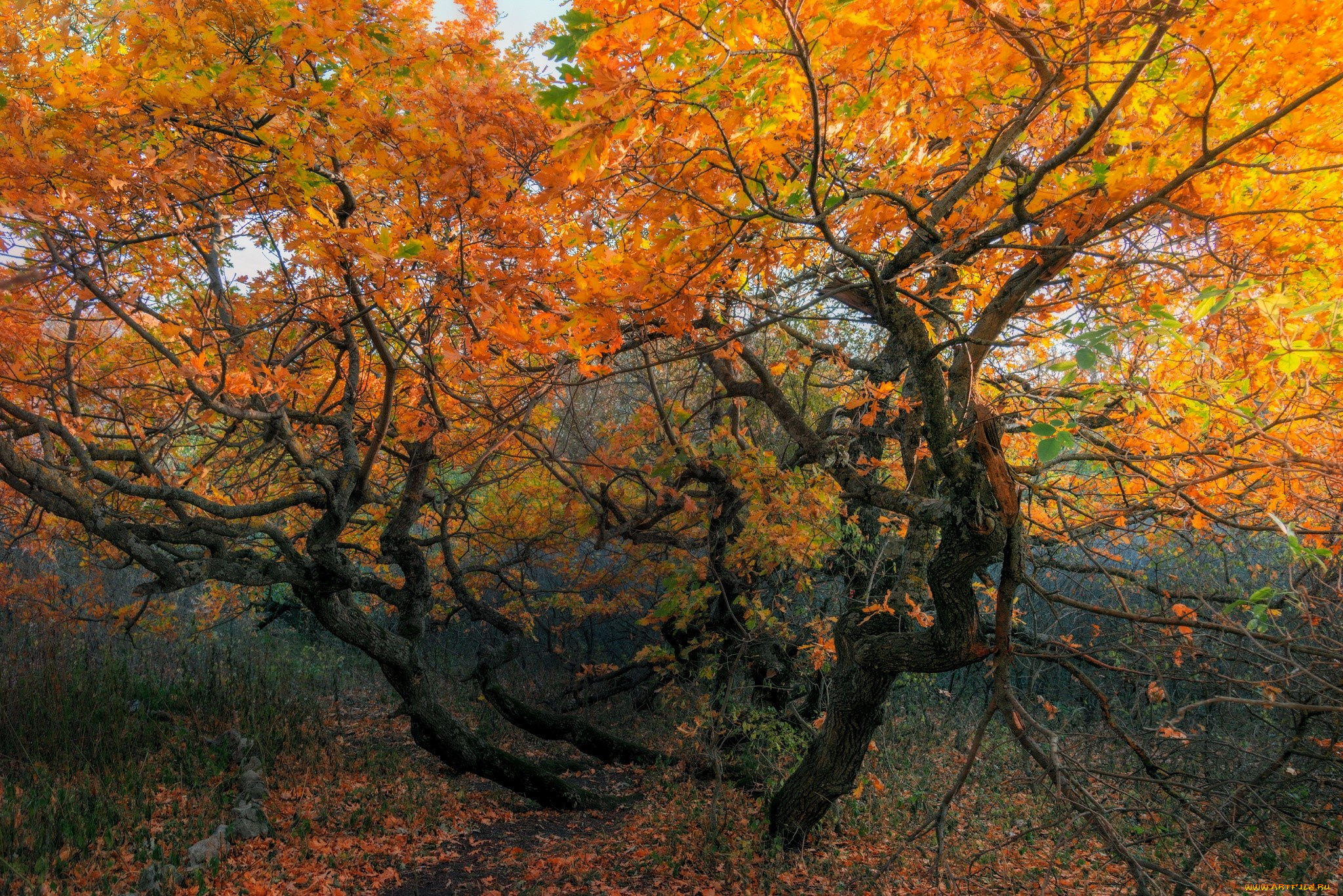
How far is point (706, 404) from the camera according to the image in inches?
225

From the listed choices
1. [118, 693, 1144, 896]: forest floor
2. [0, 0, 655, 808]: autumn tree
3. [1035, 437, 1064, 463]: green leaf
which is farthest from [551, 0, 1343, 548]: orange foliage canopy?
[118, 693, 1144, 896]: forest floor

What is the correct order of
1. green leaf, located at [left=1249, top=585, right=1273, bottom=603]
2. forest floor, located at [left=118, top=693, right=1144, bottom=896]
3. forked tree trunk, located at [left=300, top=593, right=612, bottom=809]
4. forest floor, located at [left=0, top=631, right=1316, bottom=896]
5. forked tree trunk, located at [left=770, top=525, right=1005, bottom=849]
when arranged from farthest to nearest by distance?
1. forked tree trunk, located at [left=300, top=593, right=612, bottom=809]
2. forest floor, located at [left=118, top=693, right=1144, bottom=896]
3. forest floor, located at [left=0, top=631, right=1316, bottom=896]
4. forked tree trunk, located at [left=770, top=525, right=1005, bottom=849]
5. green leaf, located at [left=1249, top=585, right=1273, bottom=603]

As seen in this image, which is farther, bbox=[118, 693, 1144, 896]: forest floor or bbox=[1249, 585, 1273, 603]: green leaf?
bbox=[118, 693, 1144, 896]: forest floor

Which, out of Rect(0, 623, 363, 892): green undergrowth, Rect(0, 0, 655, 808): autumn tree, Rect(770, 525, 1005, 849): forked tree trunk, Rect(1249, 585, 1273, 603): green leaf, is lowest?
Rect(0, 623, 363, 892): green undergrowth

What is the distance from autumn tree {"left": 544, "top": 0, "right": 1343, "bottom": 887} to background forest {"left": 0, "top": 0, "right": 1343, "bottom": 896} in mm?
34

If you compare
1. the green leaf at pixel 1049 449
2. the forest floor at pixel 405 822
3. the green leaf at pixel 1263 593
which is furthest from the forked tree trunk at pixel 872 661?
the green leaf at pixel 1049 449

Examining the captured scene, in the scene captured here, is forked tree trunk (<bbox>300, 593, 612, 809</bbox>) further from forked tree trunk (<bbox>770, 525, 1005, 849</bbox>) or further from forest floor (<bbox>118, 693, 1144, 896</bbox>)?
forked tree trunk (<bbox>770, 525, 1005, 849</bbox>)

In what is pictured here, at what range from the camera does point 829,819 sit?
19.1ft

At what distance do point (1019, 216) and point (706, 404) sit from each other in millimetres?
3319

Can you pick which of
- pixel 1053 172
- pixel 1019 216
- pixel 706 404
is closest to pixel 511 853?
pixel 706 404

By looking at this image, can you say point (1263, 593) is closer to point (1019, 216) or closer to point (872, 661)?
point (1019, 216)

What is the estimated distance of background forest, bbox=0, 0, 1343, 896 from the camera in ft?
8.55

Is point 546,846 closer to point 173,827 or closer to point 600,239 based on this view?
point 173,827

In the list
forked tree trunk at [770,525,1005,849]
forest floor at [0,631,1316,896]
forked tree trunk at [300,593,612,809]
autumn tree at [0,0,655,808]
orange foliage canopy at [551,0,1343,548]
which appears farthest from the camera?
forked tree trunk at [300,593,612,809]
